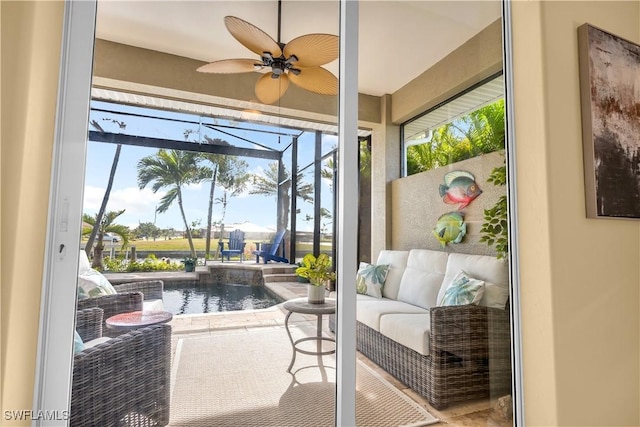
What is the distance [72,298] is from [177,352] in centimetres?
46

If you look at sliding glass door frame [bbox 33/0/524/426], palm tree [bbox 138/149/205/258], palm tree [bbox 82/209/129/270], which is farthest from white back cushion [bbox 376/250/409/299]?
palm tree [bbox 82/209/129/270]

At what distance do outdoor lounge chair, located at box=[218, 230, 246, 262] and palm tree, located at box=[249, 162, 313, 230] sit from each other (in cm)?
19

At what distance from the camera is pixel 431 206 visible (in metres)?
1.96

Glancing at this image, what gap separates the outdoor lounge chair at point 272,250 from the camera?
164 cm

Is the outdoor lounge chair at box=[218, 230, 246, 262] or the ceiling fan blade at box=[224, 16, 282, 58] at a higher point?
the ceiling fan blade at box=[224, 16, 282, 58]

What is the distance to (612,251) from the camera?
6.55 ft

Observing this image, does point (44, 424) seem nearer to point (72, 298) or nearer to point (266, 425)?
point (72, 298)

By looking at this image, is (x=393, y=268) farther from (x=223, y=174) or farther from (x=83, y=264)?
(x=83, y=264)

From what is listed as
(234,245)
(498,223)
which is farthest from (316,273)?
(498,223)

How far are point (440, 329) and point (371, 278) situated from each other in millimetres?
560

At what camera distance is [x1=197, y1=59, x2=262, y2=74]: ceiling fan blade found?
5.32ft

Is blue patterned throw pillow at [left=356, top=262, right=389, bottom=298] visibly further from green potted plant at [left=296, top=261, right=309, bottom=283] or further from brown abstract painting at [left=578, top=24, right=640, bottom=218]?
brown abstract painting at [left=578, top=24, right=640, bottom=218]

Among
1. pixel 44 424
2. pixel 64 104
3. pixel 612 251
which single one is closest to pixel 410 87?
pixel 612 251

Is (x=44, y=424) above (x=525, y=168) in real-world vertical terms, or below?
below
